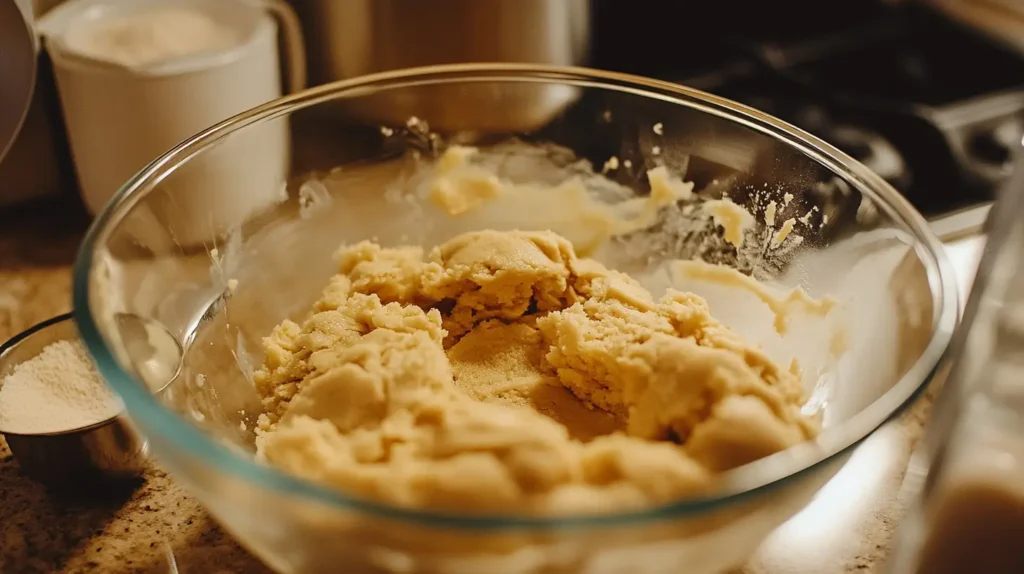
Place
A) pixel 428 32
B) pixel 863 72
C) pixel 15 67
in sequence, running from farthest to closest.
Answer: pixel 863 72 → pixel 428 32 → pixel 15 67

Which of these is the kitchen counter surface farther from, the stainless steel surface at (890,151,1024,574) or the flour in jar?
the flour in jar

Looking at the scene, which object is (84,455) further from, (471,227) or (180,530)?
(471,227)

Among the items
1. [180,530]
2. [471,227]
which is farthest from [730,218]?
[180,530]

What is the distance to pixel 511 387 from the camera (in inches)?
31.0

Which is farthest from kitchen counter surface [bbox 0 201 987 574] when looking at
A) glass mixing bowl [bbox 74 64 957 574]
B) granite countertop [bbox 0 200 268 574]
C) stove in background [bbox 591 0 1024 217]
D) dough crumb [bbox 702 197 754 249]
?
stove in background [bbox 591 0 1024 217]

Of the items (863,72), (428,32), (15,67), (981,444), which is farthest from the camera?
(863,72)

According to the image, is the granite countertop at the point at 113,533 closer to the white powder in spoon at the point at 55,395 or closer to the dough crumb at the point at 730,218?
the white powder in spoon at the point at 55,395

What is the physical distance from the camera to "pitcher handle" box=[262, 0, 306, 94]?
3.74 feet

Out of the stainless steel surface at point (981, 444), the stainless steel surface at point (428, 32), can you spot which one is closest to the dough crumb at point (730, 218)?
the stainless steel surface at point (981, 444)

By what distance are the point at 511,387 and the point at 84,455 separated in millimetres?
381

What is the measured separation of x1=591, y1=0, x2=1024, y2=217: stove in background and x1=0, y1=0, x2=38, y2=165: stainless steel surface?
87 cm

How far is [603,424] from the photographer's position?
29.7 inches

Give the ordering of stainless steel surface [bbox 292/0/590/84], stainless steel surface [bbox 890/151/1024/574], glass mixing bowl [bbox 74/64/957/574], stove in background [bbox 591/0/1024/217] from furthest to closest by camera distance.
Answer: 1. stove in background [bbox 591/0/1024/217]
2. stainless steel surface [bbox 292/0/590/84]
3. stainless steel surface [bbox 890/151/1024/574]
4. glass mixing bowl [bbox 74/64/957/574]

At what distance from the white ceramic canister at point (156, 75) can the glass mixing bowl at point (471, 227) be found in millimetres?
68
